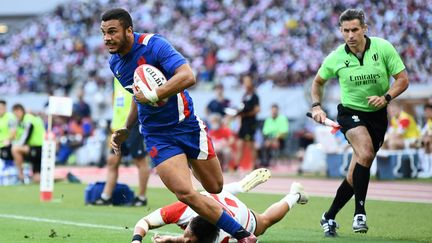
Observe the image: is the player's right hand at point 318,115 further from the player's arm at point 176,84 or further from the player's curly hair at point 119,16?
the player's curly hair at point 119,16

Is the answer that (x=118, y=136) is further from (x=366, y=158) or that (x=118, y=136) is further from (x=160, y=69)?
(x=366, y=158)

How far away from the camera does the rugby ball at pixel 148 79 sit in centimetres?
741

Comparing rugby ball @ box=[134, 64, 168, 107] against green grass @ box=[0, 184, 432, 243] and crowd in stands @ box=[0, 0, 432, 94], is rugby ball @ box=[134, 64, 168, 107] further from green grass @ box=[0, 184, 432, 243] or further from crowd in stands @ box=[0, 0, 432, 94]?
crowd in stands @ box=[0, 0, 432, 94]

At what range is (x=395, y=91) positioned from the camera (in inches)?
362

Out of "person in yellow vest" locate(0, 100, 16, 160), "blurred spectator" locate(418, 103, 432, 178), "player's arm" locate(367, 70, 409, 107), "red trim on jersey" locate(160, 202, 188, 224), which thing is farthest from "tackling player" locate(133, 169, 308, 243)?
"person in yellow vest" locate(0, 100, 16, 160)

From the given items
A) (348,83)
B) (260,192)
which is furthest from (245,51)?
(348,83)

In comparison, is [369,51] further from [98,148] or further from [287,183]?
[98,148]

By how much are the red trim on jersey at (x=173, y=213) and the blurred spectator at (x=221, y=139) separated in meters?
14.9

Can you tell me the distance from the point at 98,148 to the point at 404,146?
38.3 ft

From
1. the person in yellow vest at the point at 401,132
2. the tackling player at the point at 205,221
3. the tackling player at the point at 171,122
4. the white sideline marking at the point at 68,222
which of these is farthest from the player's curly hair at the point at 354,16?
the person in yellow vest at the point at 401,132

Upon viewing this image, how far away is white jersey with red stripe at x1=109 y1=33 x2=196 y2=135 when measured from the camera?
7602 mm

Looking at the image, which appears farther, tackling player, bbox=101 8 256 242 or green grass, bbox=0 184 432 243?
green grass, bbox=0 184 432 243

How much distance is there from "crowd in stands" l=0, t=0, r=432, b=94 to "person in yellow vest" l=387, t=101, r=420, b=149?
5.52 meters

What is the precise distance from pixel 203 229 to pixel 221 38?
91.1ft
